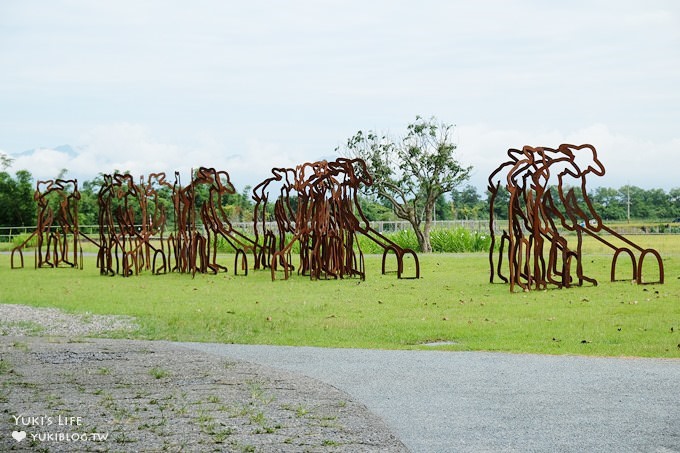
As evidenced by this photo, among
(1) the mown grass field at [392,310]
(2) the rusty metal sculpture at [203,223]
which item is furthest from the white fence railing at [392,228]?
(1) the mown grass field at [392,310]

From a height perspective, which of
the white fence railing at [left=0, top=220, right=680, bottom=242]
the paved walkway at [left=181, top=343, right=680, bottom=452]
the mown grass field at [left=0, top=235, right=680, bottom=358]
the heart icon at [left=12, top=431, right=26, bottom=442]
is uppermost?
the white fence railing at [left=0, top=220, right=680, bottom=242]

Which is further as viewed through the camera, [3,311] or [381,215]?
[381,215]

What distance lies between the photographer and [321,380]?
697cm

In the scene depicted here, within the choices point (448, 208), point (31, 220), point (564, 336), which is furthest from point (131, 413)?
point (448, 208)

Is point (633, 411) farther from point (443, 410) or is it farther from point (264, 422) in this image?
point (264, 422)

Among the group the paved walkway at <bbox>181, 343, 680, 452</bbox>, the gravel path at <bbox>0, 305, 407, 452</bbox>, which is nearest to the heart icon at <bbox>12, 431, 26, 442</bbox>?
the gravel path at <bbox>0, 305, 407, 452</bbox>

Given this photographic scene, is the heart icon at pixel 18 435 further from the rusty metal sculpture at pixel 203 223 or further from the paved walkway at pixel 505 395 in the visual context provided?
the rusty metal sculpture at pixel 203 223

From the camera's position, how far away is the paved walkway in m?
5.16

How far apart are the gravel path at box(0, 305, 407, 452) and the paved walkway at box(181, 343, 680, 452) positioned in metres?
0.29

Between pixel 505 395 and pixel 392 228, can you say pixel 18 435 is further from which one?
pixel 392 228

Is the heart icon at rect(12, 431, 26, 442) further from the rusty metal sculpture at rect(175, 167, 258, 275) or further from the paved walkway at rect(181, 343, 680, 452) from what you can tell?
the rusty metal sculpture at rect(175, 167, 258, 275)

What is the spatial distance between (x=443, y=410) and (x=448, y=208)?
5341 centimetres

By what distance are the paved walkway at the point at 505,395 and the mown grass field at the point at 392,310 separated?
86cm

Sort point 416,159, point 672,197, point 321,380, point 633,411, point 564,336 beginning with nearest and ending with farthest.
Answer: point 633,411
point 321,380
point 564,336
point 416,159
point 672,197
